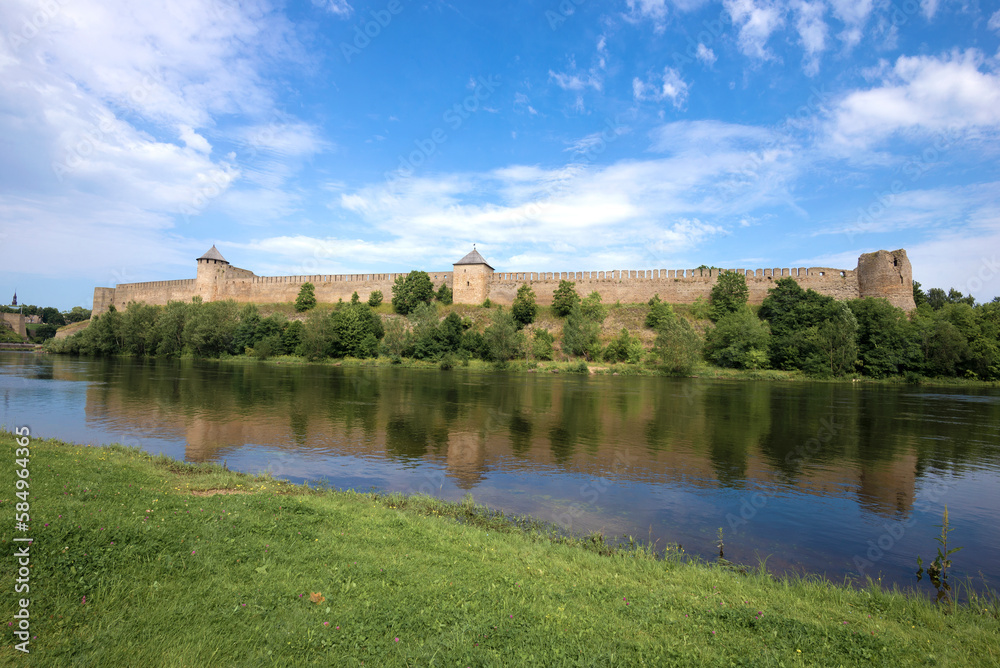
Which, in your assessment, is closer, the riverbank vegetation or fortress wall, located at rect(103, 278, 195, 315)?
the riverbank vegetation

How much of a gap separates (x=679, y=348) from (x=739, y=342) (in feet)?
17.5

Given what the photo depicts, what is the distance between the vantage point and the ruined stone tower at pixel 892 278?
38469 millimetres

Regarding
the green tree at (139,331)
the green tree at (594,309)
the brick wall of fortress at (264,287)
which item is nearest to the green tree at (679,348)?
the green tree at (594,309)

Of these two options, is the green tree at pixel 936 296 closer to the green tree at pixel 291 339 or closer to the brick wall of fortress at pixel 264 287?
the brick wall of fortress at pixel 264 287

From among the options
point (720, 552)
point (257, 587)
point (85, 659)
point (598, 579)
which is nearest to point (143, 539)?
point (257, 587)

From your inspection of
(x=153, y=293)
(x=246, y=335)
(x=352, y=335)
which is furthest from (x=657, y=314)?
(x=153, y=293)

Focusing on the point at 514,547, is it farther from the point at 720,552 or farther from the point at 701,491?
the point at 701,491

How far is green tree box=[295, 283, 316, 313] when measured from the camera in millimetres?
53750

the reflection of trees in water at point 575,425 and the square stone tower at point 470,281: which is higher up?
the square stone tower at point 470,281

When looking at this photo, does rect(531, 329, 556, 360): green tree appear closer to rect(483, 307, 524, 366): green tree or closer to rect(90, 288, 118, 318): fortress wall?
rect(483, 307, 524, 366): green tree

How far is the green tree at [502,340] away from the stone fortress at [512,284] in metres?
9.26

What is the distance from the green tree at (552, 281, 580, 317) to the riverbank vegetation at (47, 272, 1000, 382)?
136 mm

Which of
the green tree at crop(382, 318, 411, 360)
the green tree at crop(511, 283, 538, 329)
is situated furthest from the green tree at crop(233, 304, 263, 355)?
the green tree at crop(511, 283, 538, 329)

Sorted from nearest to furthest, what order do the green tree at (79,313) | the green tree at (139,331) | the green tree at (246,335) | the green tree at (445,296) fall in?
1. the green tree at (246,335)
2. the green tree at (139,331)
3. the green tree at (445,296)
4. the green tree at (79,313)
